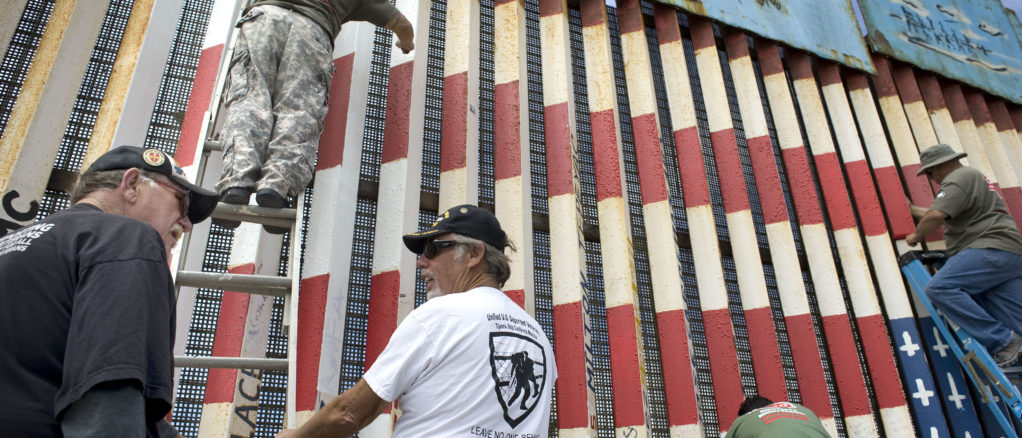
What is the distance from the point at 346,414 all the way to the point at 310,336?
53.9 inches

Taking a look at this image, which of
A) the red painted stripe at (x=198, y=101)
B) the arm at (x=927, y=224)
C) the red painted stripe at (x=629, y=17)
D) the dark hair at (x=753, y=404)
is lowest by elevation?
the dark hair at (x=753, y=404)

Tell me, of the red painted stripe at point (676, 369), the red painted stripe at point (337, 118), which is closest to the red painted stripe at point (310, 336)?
the red painted stripe at point (337, 118)

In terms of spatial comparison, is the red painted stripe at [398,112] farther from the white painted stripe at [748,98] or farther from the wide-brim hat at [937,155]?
the wide-brim hat at [937,155]

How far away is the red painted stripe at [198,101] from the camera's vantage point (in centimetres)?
283

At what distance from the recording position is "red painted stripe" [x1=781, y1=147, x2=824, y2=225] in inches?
171

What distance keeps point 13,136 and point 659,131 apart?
3.34 m

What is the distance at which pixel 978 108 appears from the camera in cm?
573

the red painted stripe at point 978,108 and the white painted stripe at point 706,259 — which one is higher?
the red painted stripe at point 978,108

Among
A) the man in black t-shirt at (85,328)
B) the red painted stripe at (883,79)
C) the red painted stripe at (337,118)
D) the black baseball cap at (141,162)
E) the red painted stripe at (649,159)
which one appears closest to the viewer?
the man in black t-shirt at (85,328)

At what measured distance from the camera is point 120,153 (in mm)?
1346

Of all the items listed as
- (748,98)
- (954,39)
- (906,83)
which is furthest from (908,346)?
(954,39)

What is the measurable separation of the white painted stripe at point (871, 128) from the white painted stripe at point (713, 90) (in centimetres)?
106

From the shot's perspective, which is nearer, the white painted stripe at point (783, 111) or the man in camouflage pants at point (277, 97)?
the man in camouflage pants at point (277, 97)

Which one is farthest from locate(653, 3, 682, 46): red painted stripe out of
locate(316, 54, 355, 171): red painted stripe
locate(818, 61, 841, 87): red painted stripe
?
locate(316, 54, 355, 171): red painted stripe
